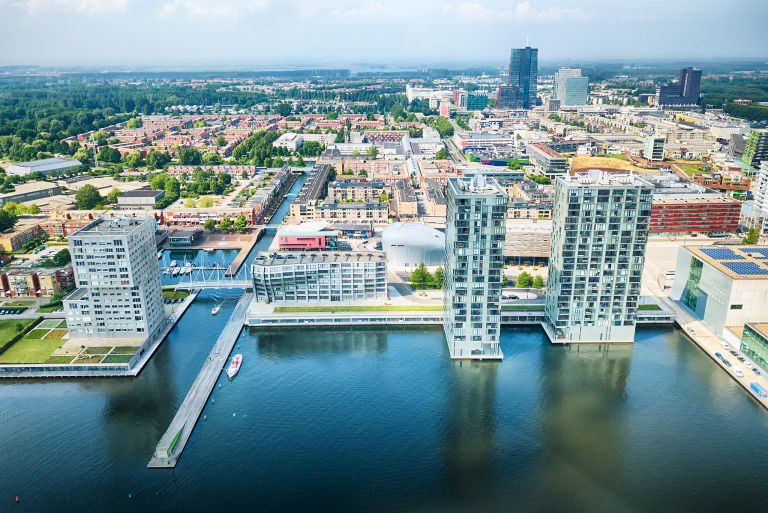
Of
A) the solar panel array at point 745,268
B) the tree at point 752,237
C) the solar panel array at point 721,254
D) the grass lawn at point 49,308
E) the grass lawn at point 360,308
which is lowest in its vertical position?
the grass lawn at point 49,308

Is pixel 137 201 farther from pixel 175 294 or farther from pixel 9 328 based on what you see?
pixel 9 328

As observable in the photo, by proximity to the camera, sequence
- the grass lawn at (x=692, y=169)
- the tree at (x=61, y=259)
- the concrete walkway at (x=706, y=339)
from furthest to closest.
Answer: the grass lawn at (x=692, y=169) < the tree at (x=61, y=259) < the concrete walkway at (x=706, y=339)

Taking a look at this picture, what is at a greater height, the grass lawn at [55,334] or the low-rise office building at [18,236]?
the low-rise office building at [18,236]

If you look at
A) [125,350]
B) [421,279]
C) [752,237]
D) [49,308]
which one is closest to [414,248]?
[421,279]

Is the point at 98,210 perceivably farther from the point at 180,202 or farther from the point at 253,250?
the point at 253,250

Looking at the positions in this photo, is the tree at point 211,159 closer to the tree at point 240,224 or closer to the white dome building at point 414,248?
the tree at point 240,224

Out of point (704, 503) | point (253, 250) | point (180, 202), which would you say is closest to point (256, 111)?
point (180, 202)

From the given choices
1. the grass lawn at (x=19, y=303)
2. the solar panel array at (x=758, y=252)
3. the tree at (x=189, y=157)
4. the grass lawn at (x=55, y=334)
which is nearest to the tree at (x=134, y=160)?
the tree at (x=189, y=157)
